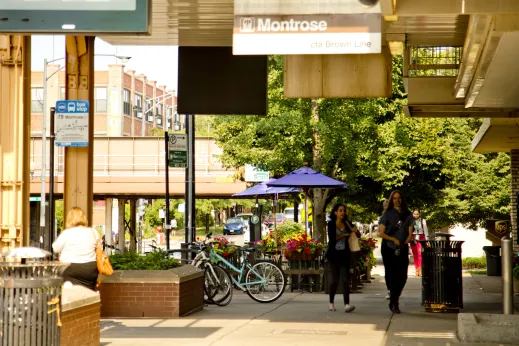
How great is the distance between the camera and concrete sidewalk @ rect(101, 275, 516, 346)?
38.3 feet

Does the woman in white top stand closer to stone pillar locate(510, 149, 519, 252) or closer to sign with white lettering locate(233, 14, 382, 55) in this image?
sign with white lettering locate(233, 14, 382, 55)

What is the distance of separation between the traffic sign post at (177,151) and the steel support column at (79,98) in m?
6.52

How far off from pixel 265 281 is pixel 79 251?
6.60m

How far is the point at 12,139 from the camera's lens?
12.4 metres

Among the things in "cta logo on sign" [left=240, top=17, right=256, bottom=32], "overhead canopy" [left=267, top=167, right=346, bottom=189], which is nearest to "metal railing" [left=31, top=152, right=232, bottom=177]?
"overhead canopy" [left=267, top=167, right=346, bottom=189]

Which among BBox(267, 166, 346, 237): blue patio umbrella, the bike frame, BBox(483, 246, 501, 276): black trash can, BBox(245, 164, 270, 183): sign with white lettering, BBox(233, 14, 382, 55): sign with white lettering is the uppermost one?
BBox(233, 14, 382, 55): sign with white lettering

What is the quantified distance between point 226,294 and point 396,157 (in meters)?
18.3

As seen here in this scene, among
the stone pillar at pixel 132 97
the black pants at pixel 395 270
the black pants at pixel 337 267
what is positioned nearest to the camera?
the black pants at pixel 395 270

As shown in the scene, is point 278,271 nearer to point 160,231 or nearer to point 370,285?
point 370,285

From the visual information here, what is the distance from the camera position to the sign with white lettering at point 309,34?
9969 mm

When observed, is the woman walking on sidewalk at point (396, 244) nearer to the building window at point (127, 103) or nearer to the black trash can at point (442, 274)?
the black trash can at point (442, 274)

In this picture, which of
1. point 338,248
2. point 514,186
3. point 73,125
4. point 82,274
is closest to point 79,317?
point 82,274

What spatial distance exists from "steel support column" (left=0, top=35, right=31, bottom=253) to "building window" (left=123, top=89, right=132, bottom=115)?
3130 inches

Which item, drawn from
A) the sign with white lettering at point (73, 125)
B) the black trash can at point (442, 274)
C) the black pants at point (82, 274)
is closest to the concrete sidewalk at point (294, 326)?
the black trash can at point (442, 274)
